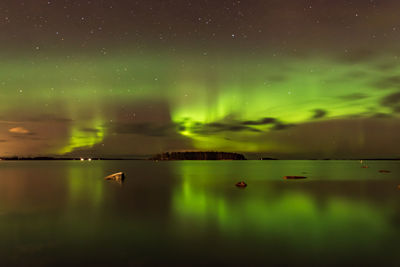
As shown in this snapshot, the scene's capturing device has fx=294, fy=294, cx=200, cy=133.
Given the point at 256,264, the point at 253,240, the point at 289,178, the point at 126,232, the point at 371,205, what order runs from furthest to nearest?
1. the point at 289,178
2. the point at 371,205
3. the point at 126,232
4. the point at 253,240
5. the point at 256,264

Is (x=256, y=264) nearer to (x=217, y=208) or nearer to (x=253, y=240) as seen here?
(x=253, y=240)

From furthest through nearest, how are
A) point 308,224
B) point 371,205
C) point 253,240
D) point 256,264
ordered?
point 371,205
point 308,224
point 253,240
point 256,264

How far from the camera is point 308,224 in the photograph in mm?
22094

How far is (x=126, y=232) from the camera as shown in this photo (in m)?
19.5

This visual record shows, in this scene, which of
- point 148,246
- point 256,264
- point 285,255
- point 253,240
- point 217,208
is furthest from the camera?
point 217,208

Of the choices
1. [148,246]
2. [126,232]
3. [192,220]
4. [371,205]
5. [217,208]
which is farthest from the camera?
[371,205]

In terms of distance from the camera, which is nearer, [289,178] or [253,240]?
[253,240]

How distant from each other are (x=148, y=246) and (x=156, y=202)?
705 inches

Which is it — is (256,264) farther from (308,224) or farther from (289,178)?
(289,178)

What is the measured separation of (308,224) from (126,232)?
43.6 feet

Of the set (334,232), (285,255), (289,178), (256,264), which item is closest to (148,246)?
(256,264)

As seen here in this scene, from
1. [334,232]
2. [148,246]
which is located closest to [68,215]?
[148,246]

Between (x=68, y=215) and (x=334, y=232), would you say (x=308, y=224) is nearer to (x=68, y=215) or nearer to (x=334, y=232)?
(x=334, y=232)

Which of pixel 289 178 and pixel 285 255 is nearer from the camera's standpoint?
pixel 285 255
